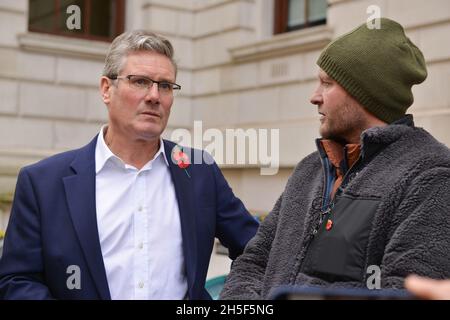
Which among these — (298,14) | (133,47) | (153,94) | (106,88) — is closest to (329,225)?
(153,94)

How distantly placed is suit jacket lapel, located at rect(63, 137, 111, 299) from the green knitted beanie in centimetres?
104

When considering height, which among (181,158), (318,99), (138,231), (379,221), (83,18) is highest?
(83,18)

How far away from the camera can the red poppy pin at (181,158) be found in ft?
10.7

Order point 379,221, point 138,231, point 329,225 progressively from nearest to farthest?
point 379,221 < point 329,225 < point 138,231

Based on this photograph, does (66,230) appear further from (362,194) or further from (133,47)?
(362,194)

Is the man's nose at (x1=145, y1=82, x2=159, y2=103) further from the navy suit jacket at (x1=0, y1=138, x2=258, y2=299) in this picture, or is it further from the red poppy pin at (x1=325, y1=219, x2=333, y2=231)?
the red poppy pin at (x1=325, y1=219, x2=333, y2=231)

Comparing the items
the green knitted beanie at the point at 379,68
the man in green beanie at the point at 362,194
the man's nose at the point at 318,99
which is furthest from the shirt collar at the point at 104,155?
the green knitted beanie at the point at 379,68

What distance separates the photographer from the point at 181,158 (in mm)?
3303

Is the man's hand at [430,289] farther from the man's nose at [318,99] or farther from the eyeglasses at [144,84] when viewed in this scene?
the eyeglasses at [144,84]

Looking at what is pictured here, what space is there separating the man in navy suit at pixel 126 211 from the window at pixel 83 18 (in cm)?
930

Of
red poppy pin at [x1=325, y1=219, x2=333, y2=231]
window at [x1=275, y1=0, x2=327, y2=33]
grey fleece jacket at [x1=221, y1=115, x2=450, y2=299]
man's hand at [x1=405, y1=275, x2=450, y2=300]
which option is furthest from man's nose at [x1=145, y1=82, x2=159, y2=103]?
window at [x1=275, y1=0, x2=327, y2=33]

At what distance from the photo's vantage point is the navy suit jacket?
112 inches

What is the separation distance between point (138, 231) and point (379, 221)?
1.03 meters
